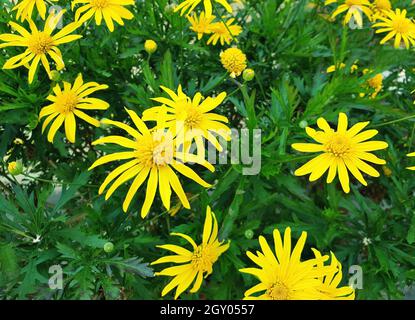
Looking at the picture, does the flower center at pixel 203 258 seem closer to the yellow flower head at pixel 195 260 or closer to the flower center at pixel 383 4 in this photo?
the yellow flower head at pixel 195 260

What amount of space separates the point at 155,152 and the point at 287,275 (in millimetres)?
385

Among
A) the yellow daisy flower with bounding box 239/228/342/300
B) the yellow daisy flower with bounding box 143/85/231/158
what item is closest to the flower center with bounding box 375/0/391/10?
the yellow daisy flower with bounding box 143/85/231/158

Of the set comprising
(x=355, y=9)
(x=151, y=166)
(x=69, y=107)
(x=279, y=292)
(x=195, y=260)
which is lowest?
(x=279, y=292)

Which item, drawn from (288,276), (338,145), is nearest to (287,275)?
(288,276)

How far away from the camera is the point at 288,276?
0.91 m

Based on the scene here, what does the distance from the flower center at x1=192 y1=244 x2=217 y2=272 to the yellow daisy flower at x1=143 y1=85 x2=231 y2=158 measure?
0.86 feet

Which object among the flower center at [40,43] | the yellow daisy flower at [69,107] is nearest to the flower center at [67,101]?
the yellow daisy flower at [69,107]

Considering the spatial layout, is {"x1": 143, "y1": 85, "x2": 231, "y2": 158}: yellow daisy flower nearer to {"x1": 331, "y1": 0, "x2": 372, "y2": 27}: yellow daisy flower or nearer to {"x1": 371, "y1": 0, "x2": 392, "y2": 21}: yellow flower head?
{"x1": 331, "y1": 0, "x2": 372, "y2": 27}: yellow daisy flower

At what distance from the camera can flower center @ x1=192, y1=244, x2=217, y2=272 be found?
1022mm

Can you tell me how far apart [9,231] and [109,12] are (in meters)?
0.63

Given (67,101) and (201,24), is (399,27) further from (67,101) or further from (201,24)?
(67,101)

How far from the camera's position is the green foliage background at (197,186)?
42.0 inches

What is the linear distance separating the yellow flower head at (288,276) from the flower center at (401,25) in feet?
2.93
